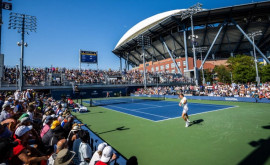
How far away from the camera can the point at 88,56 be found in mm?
44656

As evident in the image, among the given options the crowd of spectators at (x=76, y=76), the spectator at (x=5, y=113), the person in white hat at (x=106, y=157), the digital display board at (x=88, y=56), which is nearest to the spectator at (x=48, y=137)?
the person in white hat at (x=106, y=157)

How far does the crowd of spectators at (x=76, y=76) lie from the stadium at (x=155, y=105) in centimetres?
21

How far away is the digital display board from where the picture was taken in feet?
144

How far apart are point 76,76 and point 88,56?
9.03 m

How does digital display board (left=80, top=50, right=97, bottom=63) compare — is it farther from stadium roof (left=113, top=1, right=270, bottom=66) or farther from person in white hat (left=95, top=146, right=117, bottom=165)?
person in white hat (left=95, top=146, right=117, bottom=165)

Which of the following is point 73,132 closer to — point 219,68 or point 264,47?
point 219,68

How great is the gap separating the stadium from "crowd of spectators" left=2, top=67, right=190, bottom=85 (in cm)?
21

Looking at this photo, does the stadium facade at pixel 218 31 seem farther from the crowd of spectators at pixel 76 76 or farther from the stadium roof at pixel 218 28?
the crowd of spectators at pixel 76 76

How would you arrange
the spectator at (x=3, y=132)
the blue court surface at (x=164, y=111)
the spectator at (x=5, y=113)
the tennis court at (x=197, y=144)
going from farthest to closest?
1. the blue court surface at (x=164, y=111)
2. the spectator at (x=5, y=113)
3. the tennis court at (x=197, y=144)
4. the spectator at (x=3, y=132)

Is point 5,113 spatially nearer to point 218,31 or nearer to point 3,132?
point 3,132

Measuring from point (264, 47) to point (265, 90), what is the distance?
197ft

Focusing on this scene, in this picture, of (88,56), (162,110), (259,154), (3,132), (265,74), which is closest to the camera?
(3,132)

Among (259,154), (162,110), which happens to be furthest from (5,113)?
(162,110)

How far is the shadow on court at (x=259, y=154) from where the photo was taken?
456 centimetres
